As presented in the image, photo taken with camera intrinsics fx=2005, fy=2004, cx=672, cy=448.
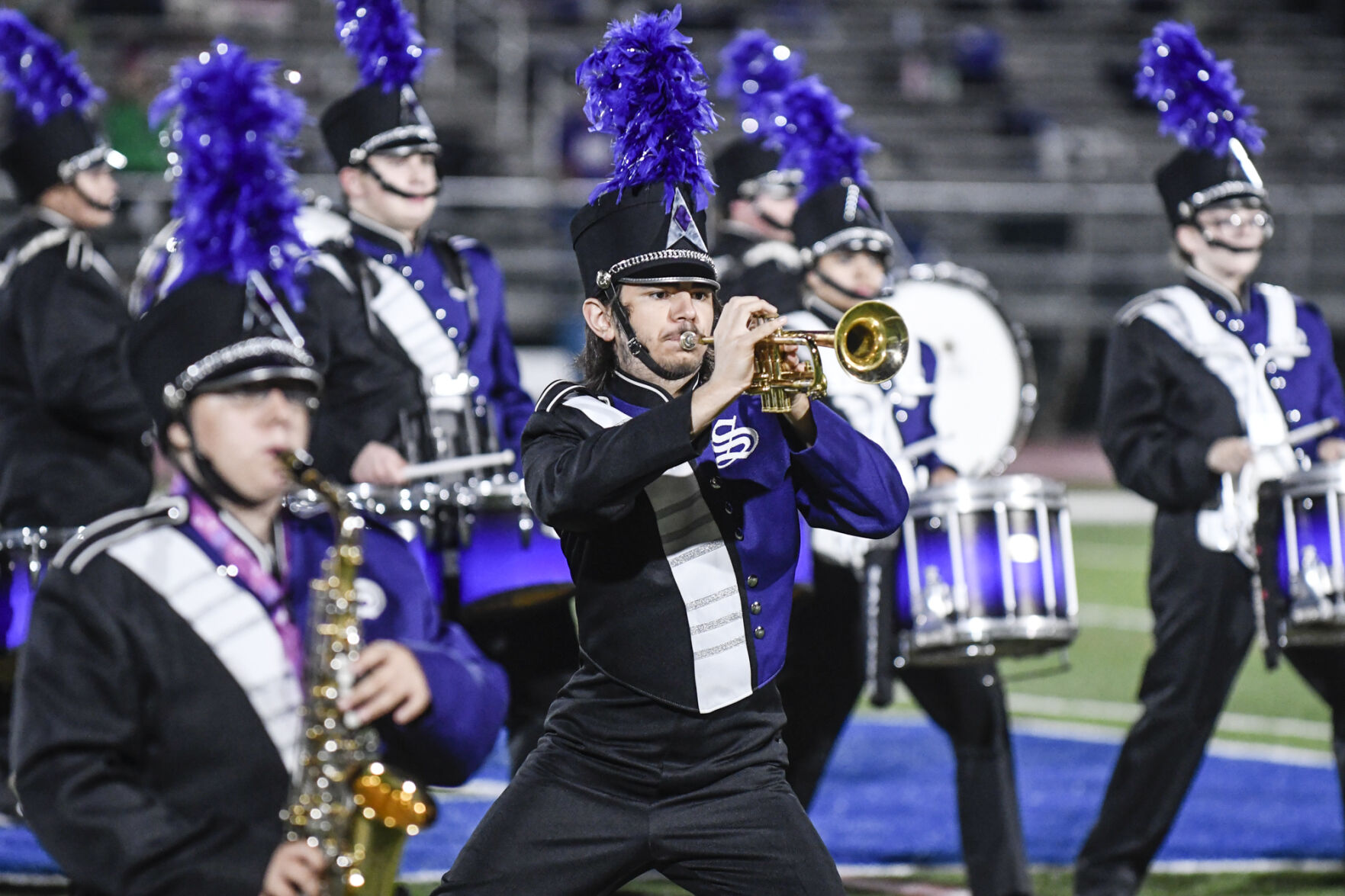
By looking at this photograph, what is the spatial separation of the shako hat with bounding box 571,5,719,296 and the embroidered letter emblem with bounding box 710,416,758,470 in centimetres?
25

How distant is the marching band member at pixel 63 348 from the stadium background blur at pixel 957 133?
8.09 m

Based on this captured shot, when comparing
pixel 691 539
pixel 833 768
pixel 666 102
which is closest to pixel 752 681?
pixel 691 539

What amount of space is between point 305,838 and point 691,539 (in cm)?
108

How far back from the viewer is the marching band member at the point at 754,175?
6.27 m

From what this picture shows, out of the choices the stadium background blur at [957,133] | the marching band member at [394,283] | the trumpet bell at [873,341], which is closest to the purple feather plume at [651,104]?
the trumpet bell at [873,341]

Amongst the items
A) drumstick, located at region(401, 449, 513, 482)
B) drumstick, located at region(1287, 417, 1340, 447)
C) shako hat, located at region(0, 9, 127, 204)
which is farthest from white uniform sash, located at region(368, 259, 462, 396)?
drumstick, located at region(1287, 417, 1340, 447)

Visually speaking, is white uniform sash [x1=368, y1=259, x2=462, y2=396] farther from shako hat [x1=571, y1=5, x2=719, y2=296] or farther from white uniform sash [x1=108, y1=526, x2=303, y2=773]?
white uniform sash [x1=108, y1=526, x2=303, y2=773]

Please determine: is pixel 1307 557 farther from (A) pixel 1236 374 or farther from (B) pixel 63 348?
(B) pixel 63 348

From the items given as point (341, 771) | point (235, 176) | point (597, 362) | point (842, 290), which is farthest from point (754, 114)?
point (341, 771)

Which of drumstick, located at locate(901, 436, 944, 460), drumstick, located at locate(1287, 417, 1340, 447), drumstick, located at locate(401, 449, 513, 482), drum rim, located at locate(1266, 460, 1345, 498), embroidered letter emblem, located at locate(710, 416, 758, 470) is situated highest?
embroidered letter emblem, located at locate(710, 416, 758, 470)

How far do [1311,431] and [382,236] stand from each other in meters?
2.60

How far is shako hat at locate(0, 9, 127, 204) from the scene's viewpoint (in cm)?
631

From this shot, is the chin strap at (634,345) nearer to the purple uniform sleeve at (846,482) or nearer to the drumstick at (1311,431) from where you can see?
A: the purple uniform sleeve at (846,482)

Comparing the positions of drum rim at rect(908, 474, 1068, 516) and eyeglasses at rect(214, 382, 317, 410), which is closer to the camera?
eyeglasses at rect(214, 382, 317, 410)
